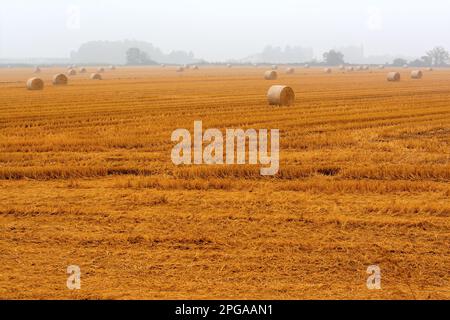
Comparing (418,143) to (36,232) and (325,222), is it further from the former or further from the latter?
(36,232)

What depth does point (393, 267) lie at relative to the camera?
623 cm

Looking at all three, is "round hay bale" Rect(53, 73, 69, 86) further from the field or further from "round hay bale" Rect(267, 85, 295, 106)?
the field

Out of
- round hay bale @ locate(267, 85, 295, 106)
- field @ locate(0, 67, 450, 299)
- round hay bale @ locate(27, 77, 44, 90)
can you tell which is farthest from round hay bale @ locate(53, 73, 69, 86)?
field @ locate(0, 67, 450, 299)

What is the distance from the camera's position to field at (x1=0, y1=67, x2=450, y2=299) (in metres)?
5.84

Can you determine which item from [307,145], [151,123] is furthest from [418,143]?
[151,123]

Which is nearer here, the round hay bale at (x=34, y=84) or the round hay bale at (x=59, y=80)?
the round hay bale at (x=34, y=84)

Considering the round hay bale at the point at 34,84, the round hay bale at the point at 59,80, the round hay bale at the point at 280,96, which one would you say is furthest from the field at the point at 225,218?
the round hay bale at the point at 59,80

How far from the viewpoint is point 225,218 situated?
8.11m

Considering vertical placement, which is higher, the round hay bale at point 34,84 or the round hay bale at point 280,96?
the round hay bale at point 34,84

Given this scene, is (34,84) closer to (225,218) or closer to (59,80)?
(59,80)

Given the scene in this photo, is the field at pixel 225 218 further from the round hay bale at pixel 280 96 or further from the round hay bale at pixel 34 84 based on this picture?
the round hay bale at pixel 34 84

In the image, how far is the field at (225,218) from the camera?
5.84 meters

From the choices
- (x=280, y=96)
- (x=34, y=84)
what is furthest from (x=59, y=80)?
(x=280, y=96)

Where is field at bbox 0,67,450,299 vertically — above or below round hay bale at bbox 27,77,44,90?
below
